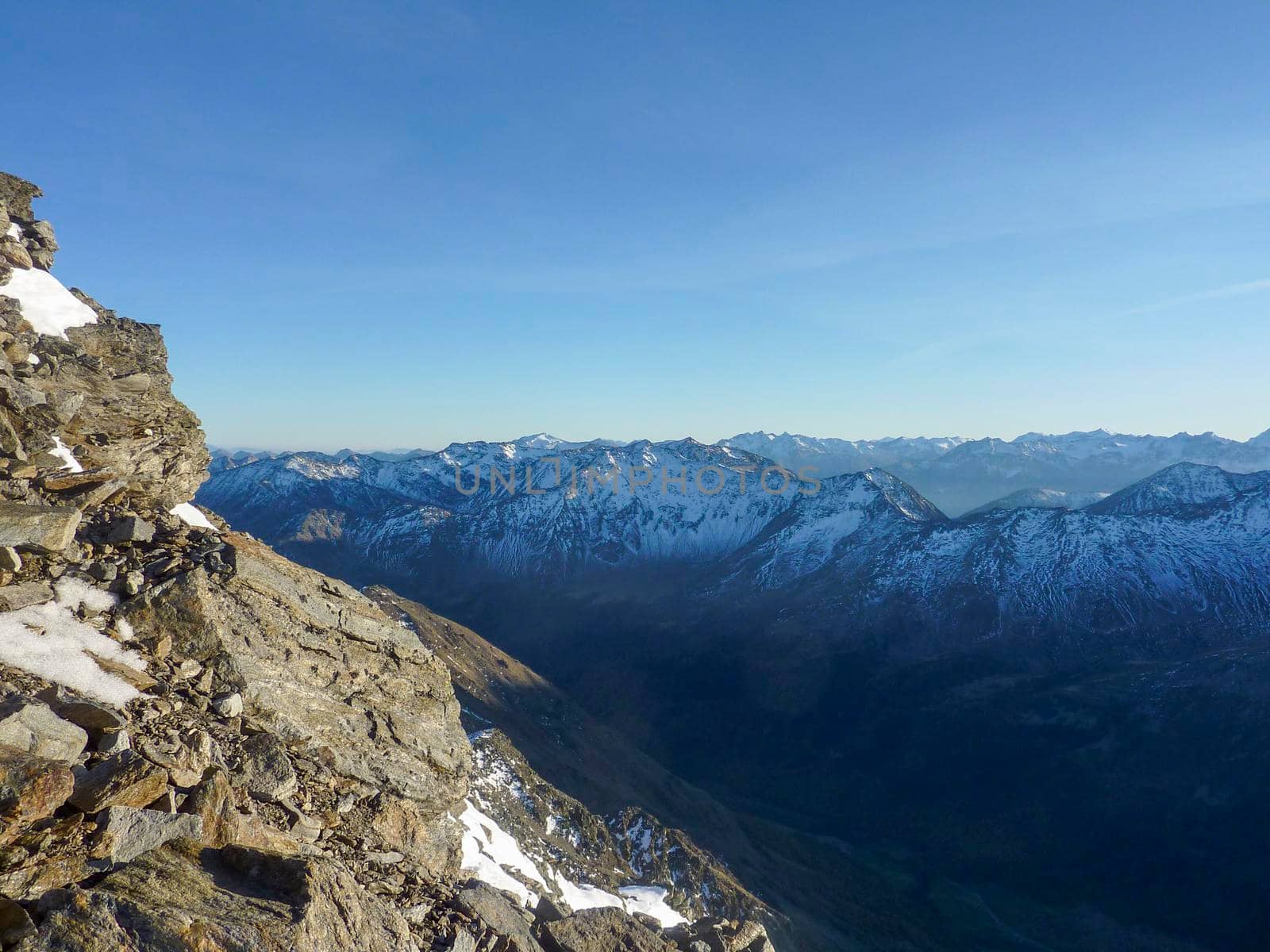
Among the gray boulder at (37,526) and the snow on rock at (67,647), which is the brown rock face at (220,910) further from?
the gray boulder at (37,526)

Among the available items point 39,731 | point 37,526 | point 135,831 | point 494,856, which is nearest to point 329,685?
point 37,526

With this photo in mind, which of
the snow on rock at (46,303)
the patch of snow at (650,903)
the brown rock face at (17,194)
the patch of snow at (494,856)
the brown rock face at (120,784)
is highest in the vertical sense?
the brown rock face at (17,194)

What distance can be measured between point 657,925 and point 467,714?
239 ft

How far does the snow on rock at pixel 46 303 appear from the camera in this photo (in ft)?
105

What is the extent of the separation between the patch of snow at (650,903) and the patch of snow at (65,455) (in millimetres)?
42529

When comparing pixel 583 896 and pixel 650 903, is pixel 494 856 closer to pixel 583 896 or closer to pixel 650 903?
pixel 583 896

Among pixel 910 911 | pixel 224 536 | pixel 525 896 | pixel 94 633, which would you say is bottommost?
pixel 910 911

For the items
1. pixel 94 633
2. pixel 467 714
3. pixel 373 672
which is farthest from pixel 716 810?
pixel 94 633

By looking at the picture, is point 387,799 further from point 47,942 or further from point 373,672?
point 47,942

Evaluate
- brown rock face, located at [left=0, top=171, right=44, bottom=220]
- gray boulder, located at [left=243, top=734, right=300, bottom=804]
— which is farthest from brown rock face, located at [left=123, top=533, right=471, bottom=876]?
brown rock face, located at [left=0, top=171, right=44, bottom=220]

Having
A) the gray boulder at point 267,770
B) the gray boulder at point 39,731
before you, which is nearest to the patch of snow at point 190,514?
the gray boulder at point 267,770

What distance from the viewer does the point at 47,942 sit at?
32.9 ft

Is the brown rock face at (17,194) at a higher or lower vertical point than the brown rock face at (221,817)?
higher

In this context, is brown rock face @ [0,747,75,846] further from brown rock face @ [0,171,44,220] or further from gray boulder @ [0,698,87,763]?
brown rock face @ [0,171,44,220]
